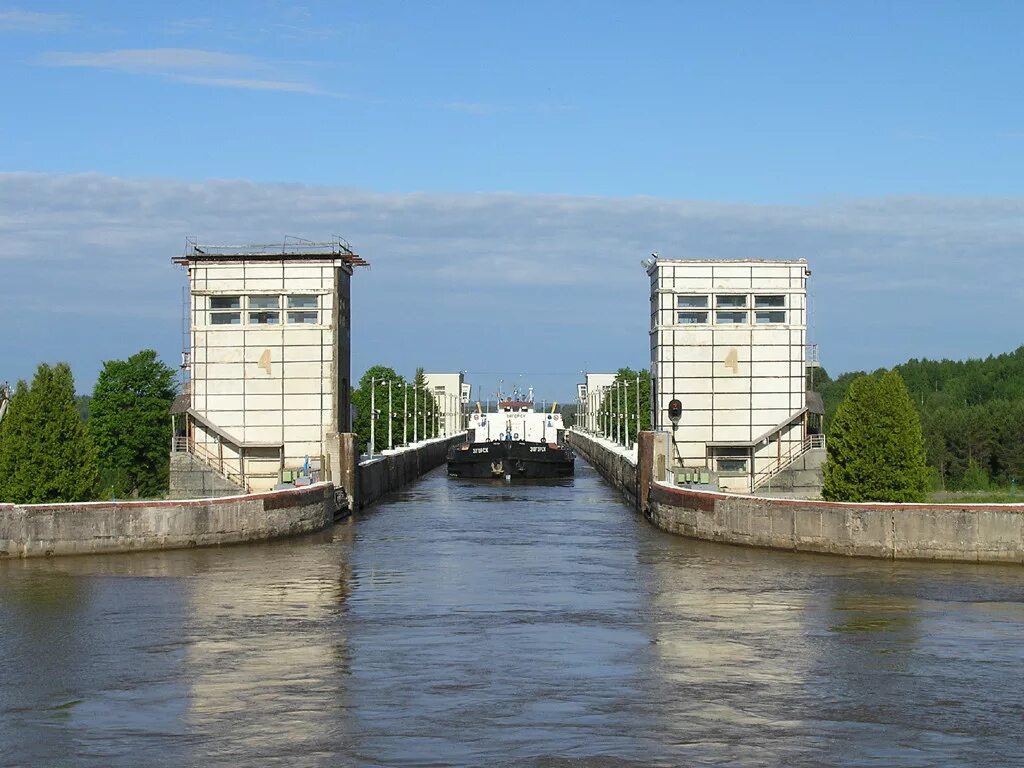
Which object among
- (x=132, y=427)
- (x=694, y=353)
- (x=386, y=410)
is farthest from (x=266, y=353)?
(x=386, y=410)

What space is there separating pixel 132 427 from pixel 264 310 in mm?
37332

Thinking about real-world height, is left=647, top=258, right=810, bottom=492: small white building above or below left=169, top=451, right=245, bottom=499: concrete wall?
above

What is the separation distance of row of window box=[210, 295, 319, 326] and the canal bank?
12.4 metres

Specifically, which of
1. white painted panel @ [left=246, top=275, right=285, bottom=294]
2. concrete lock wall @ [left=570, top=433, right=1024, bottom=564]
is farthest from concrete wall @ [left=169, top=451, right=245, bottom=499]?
concrete lock wall @ [left=570, top=433, right=1024, bottom=564]

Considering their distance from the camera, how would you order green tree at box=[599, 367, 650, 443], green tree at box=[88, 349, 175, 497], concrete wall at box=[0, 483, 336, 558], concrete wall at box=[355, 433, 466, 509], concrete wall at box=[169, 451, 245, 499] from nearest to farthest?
concrete wall at box=[0, 483, 336, 558] < concrete wall at box=[169, 451, 245, 499] < concrete wall at box=[355, 433, 466, 509] < green tree at box=[88, 349, 175, 497] < green tree at box=[599, 367, 650, 443]

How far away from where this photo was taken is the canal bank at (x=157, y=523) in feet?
125

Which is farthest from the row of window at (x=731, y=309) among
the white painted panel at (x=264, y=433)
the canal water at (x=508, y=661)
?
the canal water at (x=508, y=661)

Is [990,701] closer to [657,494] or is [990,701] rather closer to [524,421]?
[657,494]

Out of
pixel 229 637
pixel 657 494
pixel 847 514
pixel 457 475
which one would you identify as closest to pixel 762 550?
pixel 847 514

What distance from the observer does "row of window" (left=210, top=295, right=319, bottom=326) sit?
203 feet

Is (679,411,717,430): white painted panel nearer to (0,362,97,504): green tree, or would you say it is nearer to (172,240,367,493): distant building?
(172,240,367,493): distant building

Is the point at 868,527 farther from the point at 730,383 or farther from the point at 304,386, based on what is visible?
the point at 304,386

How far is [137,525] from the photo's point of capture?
39906 mm

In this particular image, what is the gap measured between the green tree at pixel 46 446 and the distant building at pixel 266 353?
1780 centimetres
